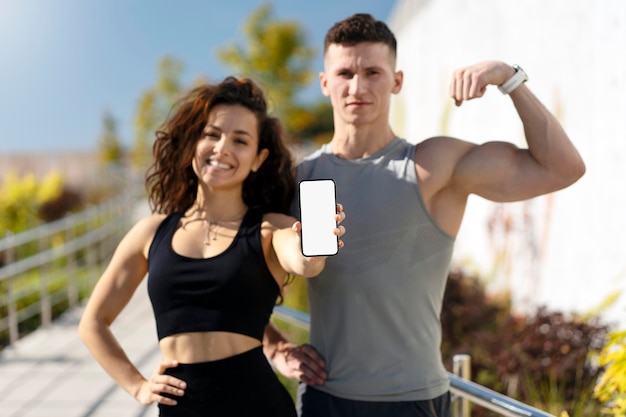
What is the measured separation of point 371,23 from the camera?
79.0 inches

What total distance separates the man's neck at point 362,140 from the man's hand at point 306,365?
0.61 meters

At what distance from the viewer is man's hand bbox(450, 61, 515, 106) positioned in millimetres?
1728

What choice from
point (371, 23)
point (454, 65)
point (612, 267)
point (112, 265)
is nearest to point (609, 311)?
point (612, 267)

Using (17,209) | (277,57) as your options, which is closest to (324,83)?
(17,209)

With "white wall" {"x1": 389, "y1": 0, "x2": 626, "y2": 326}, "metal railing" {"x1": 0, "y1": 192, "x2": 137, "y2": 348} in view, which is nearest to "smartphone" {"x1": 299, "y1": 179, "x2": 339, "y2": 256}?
"white wall" {"x1": 389, "y1": 0, "x2": 626, "y2": 326}

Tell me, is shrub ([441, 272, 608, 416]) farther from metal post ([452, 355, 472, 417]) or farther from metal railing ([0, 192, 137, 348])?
metal railing ([0, 192, 137, 348])

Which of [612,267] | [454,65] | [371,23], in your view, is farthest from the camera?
[454,65]

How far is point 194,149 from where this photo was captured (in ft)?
6.78

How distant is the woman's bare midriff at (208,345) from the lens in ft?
6.08

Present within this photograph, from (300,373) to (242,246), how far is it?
429 millimetres

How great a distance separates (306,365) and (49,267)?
8421 millimetres

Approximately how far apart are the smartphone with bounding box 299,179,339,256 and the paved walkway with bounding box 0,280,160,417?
109 inches

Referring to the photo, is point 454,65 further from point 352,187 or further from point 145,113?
point 145,113

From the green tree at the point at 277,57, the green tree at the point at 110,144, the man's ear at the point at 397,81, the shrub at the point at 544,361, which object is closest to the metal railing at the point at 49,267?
the shrub at the point at 544,361
